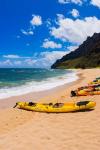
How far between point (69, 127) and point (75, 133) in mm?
1302

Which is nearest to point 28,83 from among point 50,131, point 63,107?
point 63,107

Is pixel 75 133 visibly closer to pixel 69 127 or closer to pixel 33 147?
pixel 69 127

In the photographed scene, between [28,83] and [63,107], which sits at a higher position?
[28,83]

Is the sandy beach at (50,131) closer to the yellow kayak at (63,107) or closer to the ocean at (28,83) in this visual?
the yellow kayak at (63,107)

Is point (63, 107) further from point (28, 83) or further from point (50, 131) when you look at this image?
point (28, 83)

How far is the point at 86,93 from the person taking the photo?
2583cm

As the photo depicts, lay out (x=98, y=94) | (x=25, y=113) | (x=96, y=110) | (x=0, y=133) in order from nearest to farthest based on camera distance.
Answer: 1. (x=0, y=133)
2. (x=96, y=110)
3. (x=25, y=113)
4. (x=98, y=94)

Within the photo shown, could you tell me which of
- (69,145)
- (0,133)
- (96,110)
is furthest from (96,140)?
(96,110)

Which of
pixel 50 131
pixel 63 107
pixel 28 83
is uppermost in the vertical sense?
pixel 28 83

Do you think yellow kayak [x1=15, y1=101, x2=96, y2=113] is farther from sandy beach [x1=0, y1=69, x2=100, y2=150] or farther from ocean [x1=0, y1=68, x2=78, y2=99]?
ocean [x1=0, y1=68, x2=78, y2=99]

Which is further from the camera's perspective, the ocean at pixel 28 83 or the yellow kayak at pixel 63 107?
the ocean at pixel 28 83

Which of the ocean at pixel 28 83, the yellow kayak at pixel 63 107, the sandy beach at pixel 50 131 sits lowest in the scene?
the sandy beach at pixel 50 131

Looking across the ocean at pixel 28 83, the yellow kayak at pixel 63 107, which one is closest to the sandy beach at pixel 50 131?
the yellow kayak at pixel 63 107

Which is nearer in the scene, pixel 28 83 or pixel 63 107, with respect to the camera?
pixel 63 107
